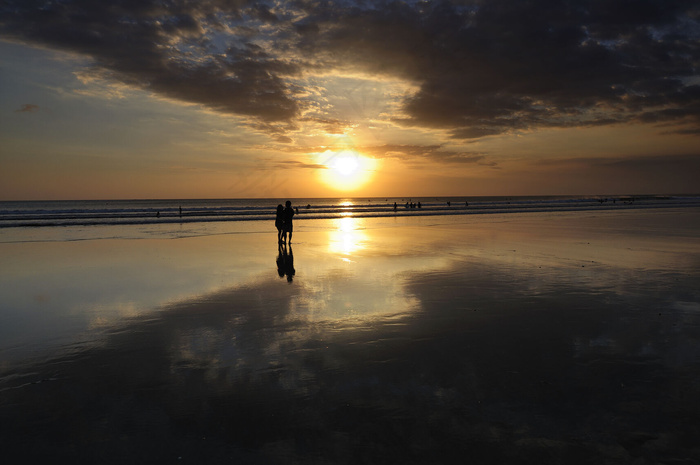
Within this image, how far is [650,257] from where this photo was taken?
17.3m

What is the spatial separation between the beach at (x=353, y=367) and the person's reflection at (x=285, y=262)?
69 centimetres

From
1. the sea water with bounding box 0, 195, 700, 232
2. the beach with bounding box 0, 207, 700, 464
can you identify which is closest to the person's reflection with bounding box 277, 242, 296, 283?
the beach with bounding box 0, 207, 700, 464

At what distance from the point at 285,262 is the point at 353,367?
36.1ft

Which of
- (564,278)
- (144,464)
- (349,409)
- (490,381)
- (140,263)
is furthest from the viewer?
(140,263)

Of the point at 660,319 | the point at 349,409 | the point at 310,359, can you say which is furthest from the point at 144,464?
the point at 660,319

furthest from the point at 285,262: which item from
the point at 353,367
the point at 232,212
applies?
the point at 232,212

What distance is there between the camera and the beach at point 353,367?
4566 millimetres

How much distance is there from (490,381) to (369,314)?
3736 millimetres

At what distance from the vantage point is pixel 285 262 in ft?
56.3

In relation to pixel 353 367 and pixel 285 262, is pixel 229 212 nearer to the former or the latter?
pixel 285 262

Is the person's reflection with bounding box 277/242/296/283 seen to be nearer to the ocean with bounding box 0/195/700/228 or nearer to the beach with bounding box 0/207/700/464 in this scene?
the beach with bounding box 0/207/700/464

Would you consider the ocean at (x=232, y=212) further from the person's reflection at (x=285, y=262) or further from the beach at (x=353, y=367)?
the beach at (x=353, y=367)

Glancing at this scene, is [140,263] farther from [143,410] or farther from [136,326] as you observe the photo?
[143,410]

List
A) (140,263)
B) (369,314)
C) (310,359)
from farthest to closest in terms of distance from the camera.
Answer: (140,263)
(369,314)
(310,359)
